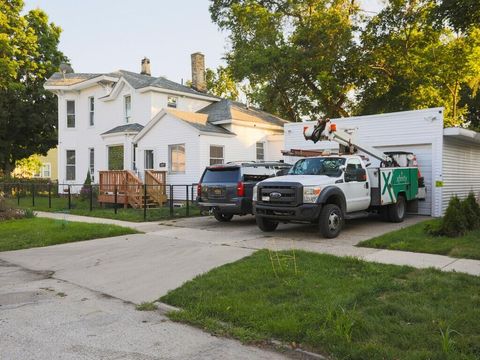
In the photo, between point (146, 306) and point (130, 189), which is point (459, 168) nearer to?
point (130, 189)

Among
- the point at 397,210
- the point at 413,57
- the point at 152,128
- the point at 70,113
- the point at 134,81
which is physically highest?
the point at 413,57

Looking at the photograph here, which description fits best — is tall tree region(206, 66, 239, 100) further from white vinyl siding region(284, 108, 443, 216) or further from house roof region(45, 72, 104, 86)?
white vinyl siding region(284, 108, 443, 216)

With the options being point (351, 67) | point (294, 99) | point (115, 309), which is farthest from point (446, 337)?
point (294, 99)

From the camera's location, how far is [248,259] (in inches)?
326

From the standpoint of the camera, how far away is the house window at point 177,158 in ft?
69.2

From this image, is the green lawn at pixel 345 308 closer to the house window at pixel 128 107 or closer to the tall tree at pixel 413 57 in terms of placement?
the house window at pixel 128 107

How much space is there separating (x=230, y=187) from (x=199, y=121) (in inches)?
369

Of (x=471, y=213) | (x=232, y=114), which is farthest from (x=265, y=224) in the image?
(x=232, y=114)

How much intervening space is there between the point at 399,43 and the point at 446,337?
23842 millimetres

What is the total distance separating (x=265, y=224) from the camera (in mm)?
12125

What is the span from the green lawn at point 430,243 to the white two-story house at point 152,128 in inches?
437

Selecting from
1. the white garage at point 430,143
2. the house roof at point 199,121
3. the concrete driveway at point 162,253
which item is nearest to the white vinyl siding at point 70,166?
the house roof at point 199,121

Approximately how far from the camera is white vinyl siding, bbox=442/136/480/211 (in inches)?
623

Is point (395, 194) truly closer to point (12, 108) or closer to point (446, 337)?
point (446, 337)
